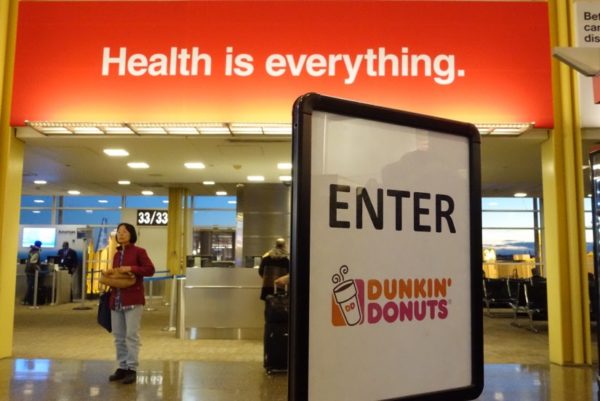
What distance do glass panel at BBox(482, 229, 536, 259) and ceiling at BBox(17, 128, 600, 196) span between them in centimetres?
388

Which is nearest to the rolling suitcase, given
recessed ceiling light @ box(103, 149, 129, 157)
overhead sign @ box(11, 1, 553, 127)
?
overhead sign @ box(11, 1, 553, 127)

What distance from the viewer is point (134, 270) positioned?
18.6 ft

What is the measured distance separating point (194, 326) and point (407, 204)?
25.6 ft

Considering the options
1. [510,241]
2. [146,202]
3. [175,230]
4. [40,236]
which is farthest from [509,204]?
[40,236]

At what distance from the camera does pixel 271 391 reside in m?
5.32

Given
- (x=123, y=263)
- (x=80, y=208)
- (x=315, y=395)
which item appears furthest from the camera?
(x=80, y=208)

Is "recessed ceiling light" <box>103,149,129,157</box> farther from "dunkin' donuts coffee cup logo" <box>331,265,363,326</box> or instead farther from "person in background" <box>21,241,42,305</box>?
"dunkin' donuts coffee cup logo" <box>331,265,363,326</box>

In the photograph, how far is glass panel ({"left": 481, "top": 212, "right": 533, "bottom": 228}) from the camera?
1827 cm

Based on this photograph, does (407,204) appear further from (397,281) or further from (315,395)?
(315,395)

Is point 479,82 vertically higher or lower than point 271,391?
higher

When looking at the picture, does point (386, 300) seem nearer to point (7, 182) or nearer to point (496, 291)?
point (7, 182)

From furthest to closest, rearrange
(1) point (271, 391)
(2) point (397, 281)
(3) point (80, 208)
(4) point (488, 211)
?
(3) point (80, 208) < (4) point (488, 211) < (1) point (271, 391) < (2) point (397, 281)

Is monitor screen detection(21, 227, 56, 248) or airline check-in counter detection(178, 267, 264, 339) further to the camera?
monitor screen detection(21, 227, 56, 248)

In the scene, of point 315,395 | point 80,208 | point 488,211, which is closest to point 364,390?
point 315,395
